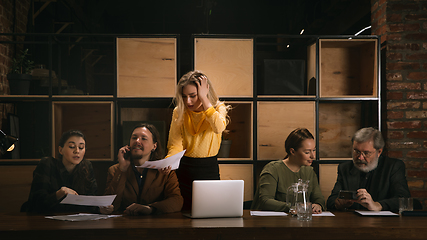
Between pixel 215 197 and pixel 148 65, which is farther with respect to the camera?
pixel 148 65

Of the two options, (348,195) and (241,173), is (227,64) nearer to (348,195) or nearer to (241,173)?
(241,173)

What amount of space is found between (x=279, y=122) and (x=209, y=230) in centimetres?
182

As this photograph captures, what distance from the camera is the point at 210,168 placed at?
253cm

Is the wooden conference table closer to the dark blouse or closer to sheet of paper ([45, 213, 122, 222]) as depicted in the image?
sheet of paper ([45, 213, 122, 222])

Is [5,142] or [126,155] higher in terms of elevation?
[5,142]

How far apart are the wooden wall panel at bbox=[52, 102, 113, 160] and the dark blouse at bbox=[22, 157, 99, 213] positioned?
2.48 ft

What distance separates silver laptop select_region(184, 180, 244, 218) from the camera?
1749 mm

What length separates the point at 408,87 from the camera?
3.17 metres

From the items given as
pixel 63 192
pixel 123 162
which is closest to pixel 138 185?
pixel 123 162

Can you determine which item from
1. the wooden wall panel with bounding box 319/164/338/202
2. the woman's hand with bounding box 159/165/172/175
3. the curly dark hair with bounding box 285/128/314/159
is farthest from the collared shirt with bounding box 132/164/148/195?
the wooden wall panel with bounding box 319/164/338/202

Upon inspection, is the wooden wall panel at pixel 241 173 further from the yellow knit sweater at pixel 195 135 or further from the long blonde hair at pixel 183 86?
the long blonde hair at pixel 183 86

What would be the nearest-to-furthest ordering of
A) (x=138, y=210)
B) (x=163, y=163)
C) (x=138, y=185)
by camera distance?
1. (x=138, y=210)
2. (x=163, y=163)
3. (x=138, y=185)

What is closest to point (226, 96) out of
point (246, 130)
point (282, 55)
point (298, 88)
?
point (246, 130)

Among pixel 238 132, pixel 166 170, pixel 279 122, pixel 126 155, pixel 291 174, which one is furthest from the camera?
pixel 238 132
